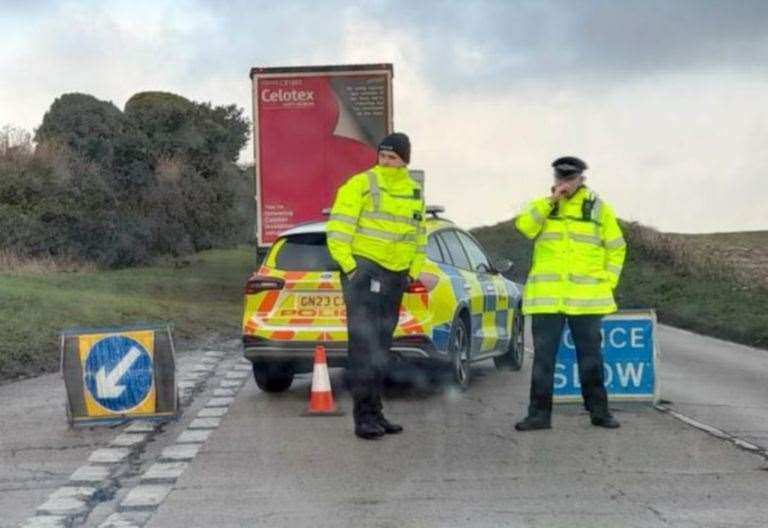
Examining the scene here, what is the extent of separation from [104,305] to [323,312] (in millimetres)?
10324

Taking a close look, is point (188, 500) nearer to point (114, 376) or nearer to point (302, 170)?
point (114, 376)

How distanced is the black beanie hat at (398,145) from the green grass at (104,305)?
23.0 feet

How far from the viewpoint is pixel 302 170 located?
20.7m

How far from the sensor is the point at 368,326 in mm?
10211

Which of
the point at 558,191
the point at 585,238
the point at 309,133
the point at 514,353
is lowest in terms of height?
the point at 514,353

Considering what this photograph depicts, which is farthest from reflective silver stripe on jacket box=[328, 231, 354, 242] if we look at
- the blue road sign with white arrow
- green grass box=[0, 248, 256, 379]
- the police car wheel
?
green grass box=[0, 248, 256, 379]

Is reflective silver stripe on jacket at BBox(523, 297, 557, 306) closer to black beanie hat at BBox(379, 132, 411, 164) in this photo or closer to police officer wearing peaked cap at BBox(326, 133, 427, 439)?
police officer wearing peaked cap at BBox(326, 133, 427, 439)

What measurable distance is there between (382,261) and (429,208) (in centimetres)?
317

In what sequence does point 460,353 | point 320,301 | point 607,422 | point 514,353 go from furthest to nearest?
point 514,353 < point 460,353 < point 320,301 < point 607,422

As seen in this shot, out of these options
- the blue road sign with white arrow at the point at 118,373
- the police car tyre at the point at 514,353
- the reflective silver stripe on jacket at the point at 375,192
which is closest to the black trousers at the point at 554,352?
the reflective silver stripe on jacket at the point at 375,192

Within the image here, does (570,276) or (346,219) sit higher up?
(346,219)

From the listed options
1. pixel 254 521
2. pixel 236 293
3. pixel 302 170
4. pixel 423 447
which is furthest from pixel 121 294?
pixel 254 521

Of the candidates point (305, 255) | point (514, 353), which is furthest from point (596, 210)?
point (514, 353)

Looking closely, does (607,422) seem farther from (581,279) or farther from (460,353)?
(460,353)
